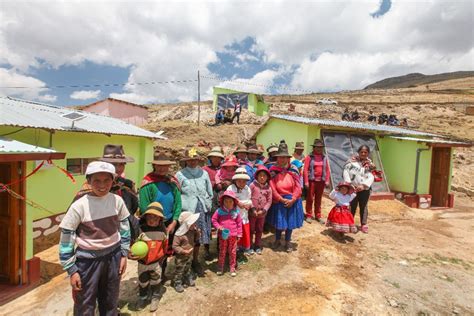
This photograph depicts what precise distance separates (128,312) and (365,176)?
508 cm

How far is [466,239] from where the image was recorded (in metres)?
6.41

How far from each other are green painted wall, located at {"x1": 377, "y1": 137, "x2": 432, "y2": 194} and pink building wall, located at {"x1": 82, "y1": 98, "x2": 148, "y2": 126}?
2072 centimetres

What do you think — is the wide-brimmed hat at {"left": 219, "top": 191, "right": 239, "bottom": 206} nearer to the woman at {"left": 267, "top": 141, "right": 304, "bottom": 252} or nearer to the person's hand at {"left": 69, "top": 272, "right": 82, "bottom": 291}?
the woman at {"left": 267, "top": 141, "right": 304, "bottom": 252}

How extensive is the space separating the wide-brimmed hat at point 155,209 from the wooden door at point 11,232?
237cm

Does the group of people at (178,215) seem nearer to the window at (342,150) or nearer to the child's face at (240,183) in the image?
the child's face at (240,183)

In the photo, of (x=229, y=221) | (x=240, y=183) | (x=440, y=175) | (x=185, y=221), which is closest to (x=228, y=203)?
(x=229, y=221)

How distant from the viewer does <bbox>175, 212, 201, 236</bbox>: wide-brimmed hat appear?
11.8 ft

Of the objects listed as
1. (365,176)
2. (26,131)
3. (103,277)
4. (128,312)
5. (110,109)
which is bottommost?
(128,312)

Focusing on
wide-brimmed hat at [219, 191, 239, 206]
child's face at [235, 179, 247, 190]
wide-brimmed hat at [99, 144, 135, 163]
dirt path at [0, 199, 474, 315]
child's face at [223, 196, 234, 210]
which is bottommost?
dirt path at [0, 199, 474, 315]

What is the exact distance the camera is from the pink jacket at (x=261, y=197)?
14.8 ft

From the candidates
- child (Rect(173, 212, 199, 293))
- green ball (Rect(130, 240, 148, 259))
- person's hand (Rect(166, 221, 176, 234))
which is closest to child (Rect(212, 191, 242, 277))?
child (Rect(173, 212, 199, 293))

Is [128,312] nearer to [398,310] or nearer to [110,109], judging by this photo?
[398,310]

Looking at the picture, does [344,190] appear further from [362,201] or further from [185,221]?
[185,221]

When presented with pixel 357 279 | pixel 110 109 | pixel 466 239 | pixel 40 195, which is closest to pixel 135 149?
pixel 40 195
